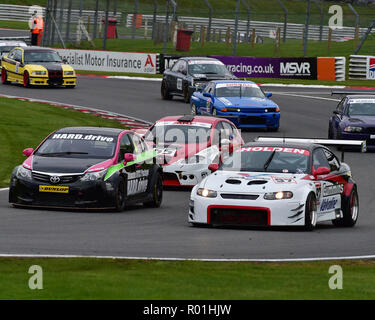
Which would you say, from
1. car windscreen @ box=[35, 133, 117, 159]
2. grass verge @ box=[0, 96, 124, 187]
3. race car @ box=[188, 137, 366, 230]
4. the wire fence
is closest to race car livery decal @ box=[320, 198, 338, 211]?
race car @ box=[188, 137, 366, 230]

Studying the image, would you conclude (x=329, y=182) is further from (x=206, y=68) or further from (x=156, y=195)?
(x=206, y=68)

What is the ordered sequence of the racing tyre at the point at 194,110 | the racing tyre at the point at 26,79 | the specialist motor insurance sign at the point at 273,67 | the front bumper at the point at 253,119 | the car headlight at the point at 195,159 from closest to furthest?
the car headlight at the point at 195,159, the front bumper at the point at 253,119, the racing tyre at the point at 194,110, the racing tyre at the point at 26,79, the specialist motor insurance sign at the point at 273,67

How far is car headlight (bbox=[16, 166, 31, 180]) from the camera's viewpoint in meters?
16.3

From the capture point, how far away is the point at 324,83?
1802 inches

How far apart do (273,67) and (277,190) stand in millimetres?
32761

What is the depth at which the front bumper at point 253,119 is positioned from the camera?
2975cm

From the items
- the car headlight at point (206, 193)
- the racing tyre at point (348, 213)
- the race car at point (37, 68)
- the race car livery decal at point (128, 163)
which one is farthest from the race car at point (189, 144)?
the race car at point (37, 68)

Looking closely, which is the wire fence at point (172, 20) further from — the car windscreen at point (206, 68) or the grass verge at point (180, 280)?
the grass verge at point (180, 280)

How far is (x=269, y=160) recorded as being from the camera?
51.8ft

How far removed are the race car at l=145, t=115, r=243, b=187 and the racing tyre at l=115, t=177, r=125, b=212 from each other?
365 cm

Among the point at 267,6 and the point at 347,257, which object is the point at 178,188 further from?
the point at 267,6

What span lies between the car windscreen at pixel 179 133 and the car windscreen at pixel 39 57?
18.4 metres

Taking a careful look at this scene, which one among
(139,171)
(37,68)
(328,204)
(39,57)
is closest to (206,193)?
(328,204)

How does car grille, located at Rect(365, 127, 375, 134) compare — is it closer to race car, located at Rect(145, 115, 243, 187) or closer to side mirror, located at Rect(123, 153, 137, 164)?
race car, located at Rect(145, 115, 243, 187)
